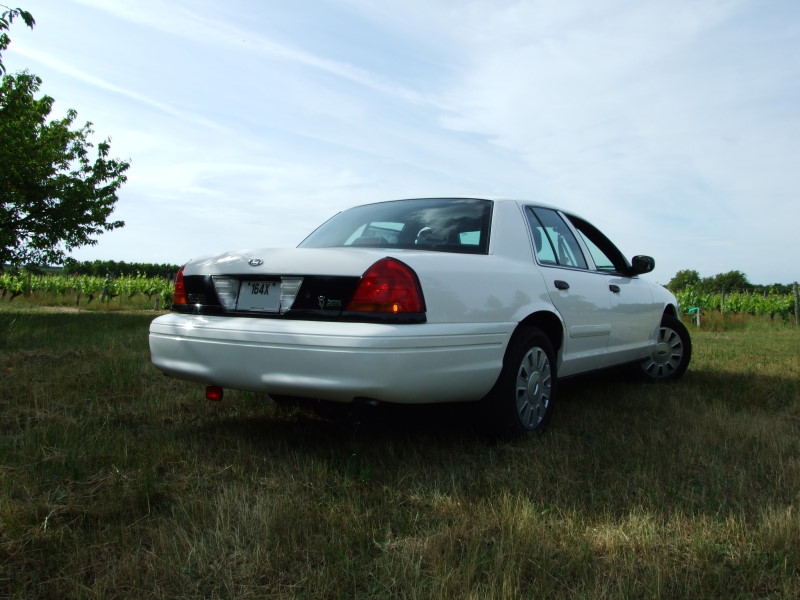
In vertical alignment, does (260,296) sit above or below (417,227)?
below

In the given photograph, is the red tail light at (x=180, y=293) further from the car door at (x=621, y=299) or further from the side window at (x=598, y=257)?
the side window at (x=598, y=257)

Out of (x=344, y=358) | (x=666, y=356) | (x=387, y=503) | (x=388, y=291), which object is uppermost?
(x=388, y=291)

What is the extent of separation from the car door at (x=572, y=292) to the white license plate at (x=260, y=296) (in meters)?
1.68

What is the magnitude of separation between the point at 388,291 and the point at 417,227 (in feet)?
2.85

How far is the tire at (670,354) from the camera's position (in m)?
5.95

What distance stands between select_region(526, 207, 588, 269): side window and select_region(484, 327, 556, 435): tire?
1.99 ft

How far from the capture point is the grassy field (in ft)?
6.55

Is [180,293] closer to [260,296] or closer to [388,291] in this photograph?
[260,296]

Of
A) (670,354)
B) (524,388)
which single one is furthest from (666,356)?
(524,388)

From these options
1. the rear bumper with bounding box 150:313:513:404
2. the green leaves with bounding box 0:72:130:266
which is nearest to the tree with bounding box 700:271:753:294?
the green leaves with bounding box 0:72:130:266

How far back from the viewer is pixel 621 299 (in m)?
4.88

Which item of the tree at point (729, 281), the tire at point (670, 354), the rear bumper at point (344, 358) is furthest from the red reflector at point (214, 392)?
the tree at point (729, 281)

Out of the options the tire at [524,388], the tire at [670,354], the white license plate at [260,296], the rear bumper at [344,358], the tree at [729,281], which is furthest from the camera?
the tree at [729,281]

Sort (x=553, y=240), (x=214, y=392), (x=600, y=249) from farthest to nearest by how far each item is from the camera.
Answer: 1. (x=600, y=249)
2. (x=553, y=240)
3. (x=214, y=392)
